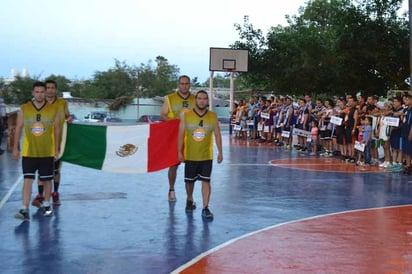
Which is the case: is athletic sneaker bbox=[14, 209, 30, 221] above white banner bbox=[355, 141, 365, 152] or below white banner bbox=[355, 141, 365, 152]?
below

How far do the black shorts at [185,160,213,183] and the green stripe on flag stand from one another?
1.72m

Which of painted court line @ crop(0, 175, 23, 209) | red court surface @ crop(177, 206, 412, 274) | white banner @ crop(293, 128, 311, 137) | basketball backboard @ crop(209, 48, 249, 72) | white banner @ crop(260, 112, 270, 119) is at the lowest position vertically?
red court surface @ crop(177, 206, 412, 274)

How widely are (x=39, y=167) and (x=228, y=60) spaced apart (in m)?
21.2

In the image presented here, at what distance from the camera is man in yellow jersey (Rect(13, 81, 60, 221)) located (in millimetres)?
7930

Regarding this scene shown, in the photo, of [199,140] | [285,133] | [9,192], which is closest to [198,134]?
[199,140]

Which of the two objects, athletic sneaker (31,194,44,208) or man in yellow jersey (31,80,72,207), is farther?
athletic sneaker (31,194,44,208)

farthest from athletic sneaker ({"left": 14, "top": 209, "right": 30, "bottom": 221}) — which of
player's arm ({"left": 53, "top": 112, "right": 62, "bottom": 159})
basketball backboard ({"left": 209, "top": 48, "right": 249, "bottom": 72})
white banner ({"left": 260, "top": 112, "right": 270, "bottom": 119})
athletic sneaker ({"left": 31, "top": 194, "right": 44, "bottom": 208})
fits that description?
basketball backboard ({"left": 209, "top": 48, "right": 249, "bottom": 72})

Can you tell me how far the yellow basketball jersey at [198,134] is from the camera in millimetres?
8305

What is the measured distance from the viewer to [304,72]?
28812 mm

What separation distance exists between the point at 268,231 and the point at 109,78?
187ft

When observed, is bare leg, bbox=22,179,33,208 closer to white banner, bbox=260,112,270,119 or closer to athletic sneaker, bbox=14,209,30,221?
athletic sneaker, bbox=14,209,30,221

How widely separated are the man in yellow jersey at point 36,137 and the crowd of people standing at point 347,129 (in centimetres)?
898

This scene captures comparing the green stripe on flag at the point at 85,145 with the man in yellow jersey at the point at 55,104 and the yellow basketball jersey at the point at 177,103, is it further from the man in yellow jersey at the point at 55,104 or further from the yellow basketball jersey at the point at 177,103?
the yellow basketball jersey at the point at 177,103

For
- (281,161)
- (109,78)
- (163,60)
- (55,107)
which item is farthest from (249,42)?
(163,60)
